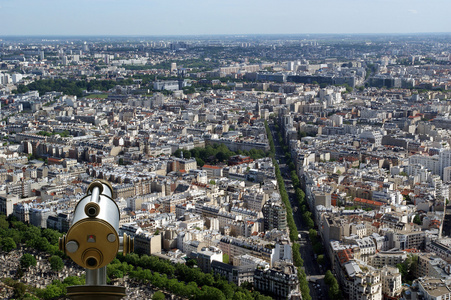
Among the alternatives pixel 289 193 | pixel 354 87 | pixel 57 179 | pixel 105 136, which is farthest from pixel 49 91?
pixel 289 193

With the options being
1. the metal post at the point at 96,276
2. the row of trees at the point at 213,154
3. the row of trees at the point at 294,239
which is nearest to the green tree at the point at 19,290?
the row of trees at the point at 294,239

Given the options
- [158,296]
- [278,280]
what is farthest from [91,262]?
[278,280]

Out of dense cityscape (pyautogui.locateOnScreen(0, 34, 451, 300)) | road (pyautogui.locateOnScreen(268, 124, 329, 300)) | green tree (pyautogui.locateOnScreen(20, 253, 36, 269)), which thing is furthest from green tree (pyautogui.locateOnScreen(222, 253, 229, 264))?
green tree (pyautogui.locateOnScreen(20, 253, 36, 269))

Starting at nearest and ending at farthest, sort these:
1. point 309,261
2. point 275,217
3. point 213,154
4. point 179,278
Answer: point 179,278 < point 309,261 < point 275,217 < point 213,154

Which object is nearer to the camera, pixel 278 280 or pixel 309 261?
pixel 278 280

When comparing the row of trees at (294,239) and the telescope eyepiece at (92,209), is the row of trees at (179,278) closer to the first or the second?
the row of trees at (294,239)

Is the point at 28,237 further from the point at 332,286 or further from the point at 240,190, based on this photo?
the point at 332,286

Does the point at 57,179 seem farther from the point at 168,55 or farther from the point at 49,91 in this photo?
the point at 168,55
